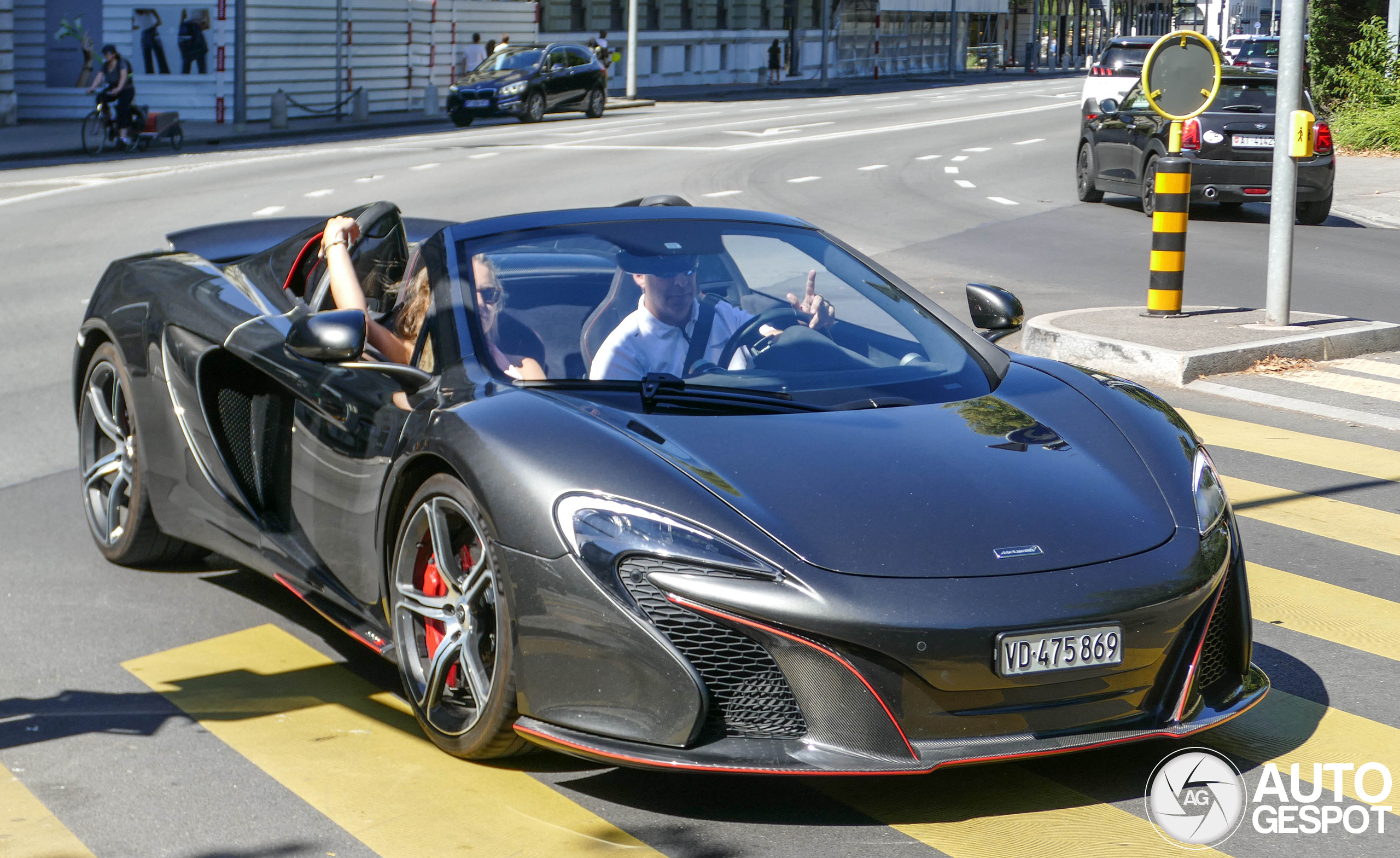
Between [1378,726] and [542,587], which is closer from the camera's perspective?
[542,587]

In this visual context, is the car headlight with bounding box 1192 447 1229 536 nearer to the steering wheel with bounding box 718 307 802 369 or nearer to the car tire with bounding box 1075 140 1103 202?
the steering wheel with bounding box 718 307 802 369

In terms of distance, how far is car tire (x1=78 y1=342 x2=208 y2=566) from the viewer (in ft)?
17.7

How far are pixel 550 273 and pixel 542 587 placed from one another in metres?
1.31

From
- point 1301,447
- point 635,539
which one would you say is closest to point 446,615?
Result: point 635,539

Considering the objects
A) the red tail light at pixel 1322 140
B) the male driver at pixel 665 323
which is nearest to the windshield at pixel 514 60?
the red tail light at pixel 1322 140

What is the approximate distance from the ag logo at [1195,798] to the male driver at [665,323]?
1.51 meters

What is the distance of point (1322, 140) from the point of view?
55.5ft

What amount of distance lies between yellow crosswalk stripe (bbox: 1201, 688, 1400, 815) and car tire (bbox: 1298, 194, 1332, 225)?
1441 centimetres

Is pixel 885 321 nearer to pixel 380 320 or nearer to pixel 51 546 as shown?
pixel 380 320

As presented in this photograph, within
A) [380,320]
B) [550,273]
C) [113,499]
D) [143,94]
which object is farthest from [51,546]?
[143,94]

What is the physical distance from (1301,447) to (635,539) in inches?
200

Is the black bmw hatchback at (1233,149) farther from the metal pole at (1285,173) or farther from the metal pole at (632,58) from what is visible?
the metal pole at (632,58)

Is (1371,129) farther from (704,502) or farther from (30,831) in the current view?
(30,831)

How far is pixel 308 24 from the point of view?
41.8 metres
